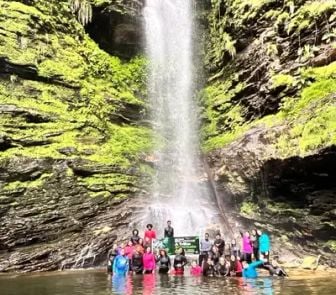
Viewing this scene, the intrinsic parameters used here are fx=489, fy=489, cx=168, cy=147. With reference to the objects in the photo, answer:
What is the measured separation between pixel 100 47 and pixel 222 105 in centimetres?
846

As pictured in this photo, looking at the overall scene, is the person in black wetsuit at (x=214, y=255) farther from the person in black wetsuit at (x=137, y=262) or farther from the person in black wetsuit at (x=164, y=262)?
the person in black wetsuit at (x=137, y=262)

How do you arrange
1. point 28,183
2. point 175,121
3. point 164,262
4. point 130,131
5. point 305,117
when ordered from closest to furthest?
point 164,262
point 305,117
point 28,183
point 130,131
point 175,121

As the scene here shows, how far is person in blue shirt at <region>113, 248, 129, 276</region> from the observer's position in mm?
14586

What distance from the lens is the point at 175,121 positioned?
85.1 feet

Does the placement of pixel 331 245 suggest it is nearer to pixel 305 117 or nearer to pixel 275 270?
pixel 275 270

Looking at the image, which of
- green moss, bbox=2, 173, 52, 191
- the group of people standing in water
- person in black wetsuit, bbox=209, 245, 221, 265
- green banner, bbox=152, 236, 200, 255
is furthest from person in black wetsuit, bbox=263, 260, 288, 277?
green moss, bbox=2, 173, 52, 191

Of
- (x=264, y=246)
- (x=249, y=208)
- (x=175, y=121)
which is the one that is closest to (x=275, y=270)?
(x=264, y=246)

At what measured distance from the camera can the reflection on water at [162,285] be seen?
993 cm

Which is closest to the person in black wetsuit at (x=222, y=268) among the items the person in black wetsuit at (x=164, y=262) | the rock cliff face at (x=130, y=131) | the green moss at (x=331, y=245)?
the person in black wetsuit at (x=164, y=262)

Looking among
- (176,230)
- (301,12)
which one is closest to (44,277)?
(176,230)

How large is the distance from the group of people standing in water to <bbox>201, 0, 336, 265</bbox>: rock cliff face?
85.0 inches

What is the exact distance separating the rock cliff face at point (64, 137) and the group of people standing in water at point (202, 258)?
8.39 feet

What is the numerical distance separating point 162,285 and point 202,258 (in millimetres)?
3467

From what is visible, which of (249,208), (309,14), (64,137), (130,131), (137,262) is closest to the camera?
(137,262)
